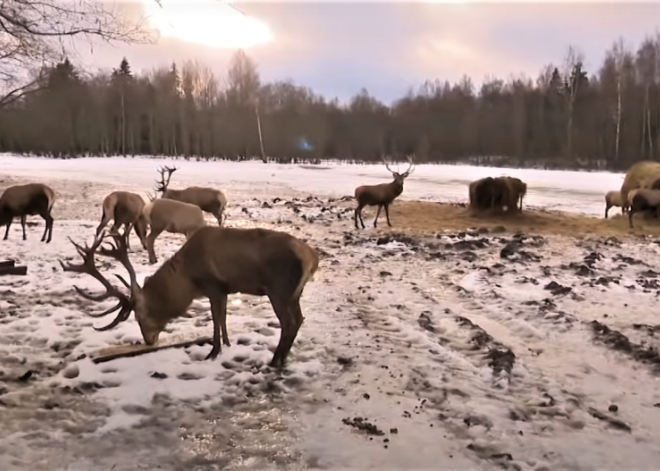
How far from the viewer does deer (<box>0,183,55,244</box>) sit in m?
11.5

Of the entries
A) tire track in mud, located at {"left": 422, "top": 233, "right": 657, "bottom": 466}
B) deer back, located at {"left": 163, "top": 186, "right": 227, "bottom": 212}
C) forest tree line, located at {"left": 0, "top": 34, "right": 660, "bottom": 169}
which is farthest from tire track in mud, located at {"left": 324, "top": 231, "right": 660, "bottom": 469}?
forest tree line, located at {"left": 0, "top": 34, "right": 660, "bottom": 169}

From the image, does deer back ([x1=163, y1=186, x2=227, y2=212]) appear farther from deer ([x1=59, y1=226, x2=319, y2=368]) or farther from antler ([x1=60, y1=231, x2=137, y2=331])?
deer ([x1=59, y1=226, x2=319, y2=368])

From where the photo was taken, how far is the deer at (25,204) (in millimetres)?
11531

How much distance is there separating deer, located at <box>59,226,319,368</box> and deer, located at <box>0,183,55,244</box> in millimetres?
7010

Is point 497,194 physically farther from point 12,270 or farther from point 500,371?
point 12,270

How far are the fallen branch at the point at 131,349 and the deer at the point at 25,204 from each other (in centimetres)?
702

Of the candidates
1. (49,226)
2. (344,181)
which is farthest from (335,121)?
(49,226)

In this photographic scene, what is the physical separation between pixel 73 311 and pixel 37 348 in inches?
44.9

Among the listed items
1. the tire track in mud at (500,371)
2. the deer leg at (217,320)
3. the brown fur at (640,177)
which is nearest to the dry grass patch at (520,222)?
the brown fur at (640,177)

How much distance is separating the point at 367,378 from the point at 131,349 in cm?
209

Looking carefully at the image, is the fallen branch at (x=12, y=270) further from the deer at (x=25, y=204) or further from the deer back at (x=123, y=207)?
the deer at (x=25, y=204)

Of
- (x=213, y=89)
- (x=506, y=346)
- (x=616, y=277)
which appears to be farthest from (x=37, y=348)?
(x=213, y=89)

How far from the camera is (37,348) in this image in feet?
17.8

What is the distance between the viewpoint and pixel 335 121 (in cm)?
6406
